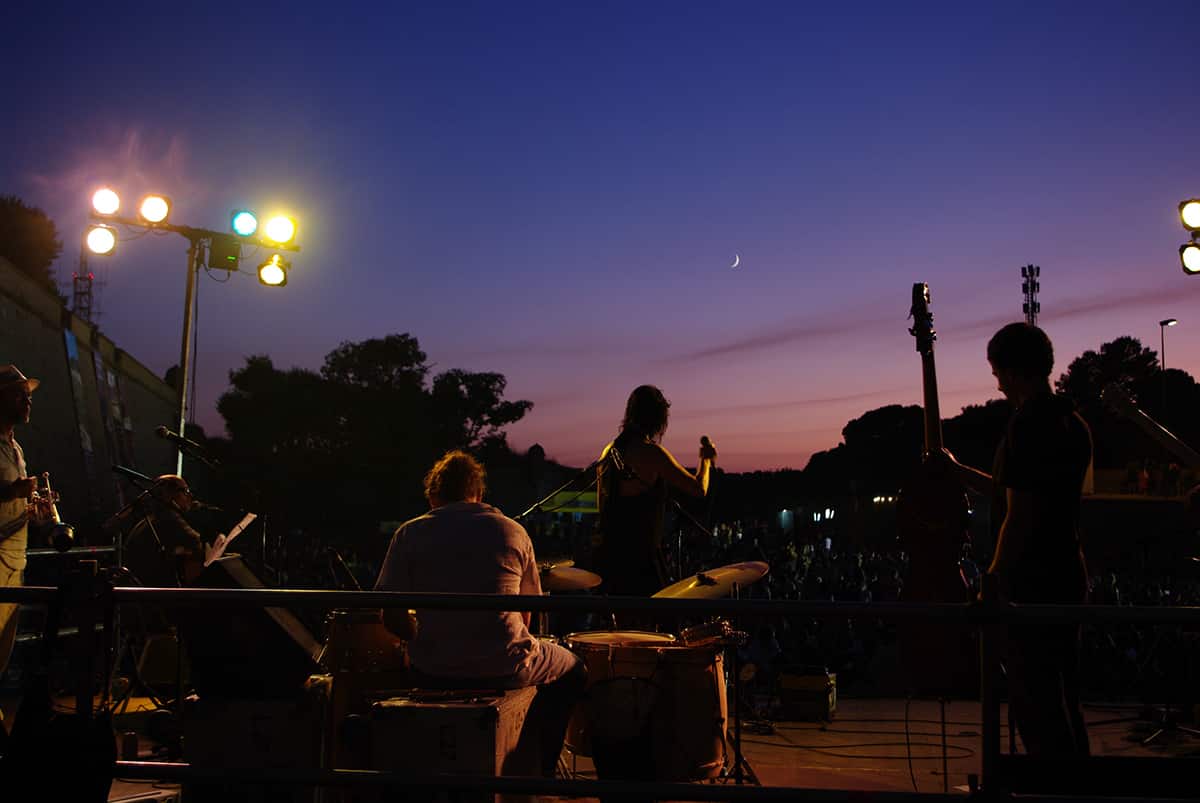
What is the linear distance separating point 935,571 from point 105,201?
28.1 feet

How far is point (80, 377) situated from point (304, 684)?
55.8ft

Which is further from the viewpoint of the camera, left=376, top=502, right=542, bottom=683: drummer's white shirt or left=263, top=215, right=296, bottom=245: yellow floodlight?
left=263, top=215, right=296, bottom=245: yellow floodlight

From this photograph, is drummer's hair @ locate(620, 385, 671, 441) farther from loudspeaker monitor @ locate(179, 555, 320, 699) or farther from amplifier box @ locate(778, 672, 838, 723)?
amplifier box @ locate(778, 672, 838, 723)

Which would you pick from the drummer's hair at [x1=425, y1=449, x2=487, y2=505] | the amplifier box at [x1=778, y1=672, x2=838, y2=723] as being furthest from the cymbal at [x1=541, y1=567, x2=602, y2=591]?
the amplifier box at [x1=778, y1=672, x2=838, y2=723]

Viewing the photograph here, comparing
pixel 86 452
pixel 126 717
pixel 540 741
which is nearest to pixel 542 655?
pixel 540 741

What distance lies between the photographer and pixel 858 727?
273 inches

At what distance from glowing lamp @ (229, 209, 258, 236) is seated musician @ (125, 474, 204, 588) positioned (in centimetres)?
341

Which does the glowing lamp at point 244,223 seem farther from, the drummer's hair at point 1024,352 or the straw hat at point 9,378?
the drummer's hair at point 1024,352

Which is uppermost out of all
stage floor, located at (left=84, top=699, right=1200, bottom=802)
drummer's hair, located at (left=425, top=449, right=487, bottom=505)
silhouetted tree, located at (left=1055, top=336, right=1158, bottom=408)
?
silhouetted tree, located at (left=1055, top=336, right=1158, bottom=408)

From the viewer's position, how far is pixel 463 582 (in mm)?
3635

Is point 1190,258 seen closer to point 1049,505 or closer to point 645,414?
point 645,414

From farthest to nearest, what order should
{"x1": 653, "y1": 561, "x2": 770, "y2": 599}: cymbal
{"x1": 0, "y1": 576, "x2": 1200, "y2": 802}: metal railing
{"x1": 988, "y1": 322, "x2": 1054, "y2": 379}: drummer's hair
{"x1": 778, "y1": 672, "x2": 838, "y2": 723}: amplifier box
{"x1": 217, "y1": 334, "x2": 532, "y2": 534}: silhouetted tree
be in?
{"x1": 217, "y1": 334, "x2": 532, "y2": 534}: silhouetted tree, {"x1": 778, "y1": 672, "x2": 838, "y2": 723}: amplifier box, {"x1": 653, "y1": 561, "x2": 770, "y2": 599}: cymbal, {"x1": 988, "y1": 322, "x2": 1054, "y2": 379}: drummer's hair, {"x1": 0, "y1": 576, "x2": 1200, "y2": 802}: metal railing

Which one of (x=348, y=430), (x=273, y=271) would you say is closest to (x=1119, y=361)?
(x=348, y=430)

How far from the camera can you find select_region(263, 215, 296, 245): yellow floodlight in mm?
9688
